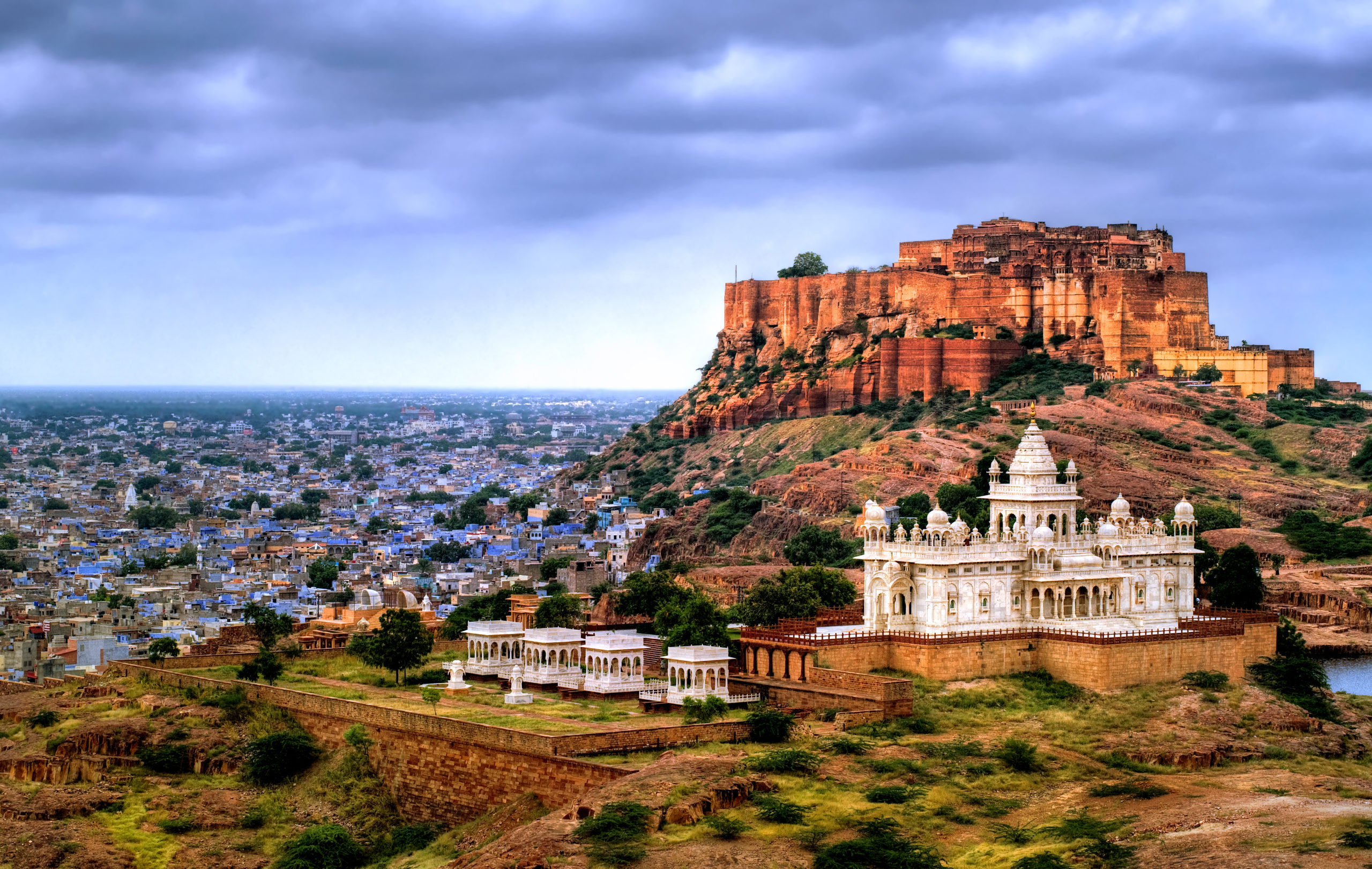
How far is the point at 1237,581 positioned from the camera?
59.3 meters

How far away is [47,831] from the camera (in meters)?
39.5

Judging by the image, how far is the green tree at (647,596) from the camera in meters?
60.1

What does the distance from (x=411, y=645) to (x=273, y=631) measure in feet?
33.1

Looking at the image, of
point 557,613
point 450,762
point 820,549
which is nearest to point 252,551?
point 820,549

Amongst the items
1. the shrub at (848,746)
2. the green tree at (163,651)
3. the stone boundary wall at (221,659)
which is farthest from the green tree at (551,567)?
the shrub at (848,746)

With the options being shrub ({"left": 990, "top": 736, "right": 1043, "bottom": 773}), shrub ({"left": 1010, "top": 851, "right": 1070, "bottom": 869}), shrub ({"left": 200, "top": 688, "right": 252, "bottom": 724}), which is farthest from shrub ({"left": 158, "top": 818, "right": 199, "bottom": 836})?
shrub ({"left": 1010, "top": 851, "right": 1070, "bottom": 869})

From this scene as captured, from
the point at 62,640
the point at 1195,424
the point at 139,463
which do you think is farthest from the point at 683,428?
the point at 139,463

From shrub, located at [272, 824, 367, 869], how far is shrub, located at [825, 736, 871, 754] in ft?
31.4

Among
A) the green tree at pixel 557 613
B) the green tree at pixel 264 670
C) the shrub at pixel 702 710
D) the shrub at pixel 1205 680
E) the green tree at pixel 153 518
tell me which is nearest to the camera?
the shrub at pixel 702 710

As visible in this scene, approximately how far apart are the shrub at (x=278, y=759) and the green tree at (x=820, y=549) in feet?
98.4

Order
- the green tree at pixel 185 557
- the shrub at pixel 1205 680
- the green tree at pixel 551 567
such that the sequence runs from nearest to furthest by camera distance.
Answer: the shrub at pixel 1205 680 < the green tree at pixel 551 567 < the green tree at pixel 185 557

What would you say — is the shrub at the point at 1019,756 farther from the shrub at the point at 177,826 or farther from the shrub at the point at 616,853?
the shrub at the point at 177,826

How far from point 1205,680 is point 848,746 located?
1138 cm

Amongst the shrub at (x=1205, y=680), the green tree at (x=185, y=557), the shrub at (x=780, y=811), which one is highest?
the shrub at (x=1205, y=680)
